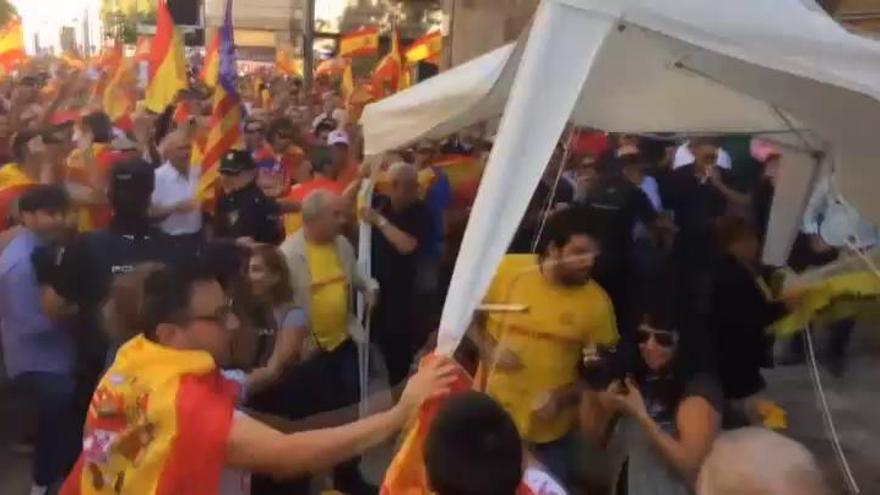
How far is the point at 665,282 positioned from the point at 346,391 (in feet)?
5.51

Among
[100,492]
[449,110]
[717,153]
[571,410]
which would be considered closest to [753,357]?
[571,410]

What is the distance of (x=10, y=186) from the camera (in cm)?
770

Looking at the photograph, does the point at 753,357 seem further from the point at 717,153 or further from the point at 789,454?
the point at 717,153

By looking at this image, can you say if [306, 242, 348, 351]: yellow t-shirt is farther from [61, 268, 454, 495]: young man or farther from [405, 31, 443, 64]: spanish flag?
[405, 31, 443, 64]: spanish flag

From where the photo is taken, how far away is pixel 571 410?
17.6 ft

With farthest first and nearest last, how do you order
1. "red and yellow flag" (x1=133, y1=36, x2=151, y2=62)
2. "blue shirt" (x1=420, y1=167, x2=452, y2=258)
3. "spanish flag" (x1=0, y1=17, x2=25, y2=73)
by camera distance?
"spanish flag" (x1=0, y1=17, x2=25, y2=73) → "red and yellow flag" (x1=133, y1=36, x2=151, y2=62) → "blue shirt" (x1=420, y1=167, x2=452, y2=258)

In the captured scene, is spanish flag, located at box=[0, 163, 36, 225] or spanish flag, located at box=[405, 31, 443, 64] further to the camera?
spanish flag, located at box=[405, 31, 443, 64]

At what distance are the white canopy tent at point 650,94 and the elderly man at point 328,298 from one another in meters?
0.60

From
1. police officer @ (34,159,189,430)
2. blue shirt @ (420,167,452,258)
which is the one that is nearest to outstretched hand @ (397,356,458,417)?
police officer @ (34,159,189,430)

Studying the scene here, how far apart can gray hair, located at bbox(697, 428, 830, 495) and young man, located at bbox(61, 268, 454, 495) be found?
130cm

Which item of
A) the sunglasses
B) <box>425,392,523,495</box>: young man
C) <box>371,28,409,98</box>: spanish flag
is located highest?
<box>425,392,523,495</box>: young man

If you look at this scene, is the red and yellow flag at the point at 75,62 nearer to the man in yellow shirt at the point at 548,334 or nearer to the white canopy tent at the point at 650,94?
the white canopy tent at the point at 650,94

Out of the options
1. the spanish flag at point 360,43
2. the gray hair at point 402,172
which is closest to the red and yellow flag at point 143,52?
the spanish flag at point 360,43

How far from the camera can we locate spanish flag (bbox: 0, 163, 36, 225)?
24.0 feet
